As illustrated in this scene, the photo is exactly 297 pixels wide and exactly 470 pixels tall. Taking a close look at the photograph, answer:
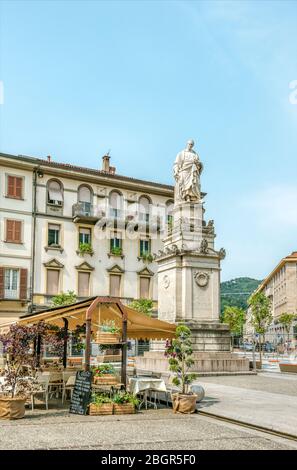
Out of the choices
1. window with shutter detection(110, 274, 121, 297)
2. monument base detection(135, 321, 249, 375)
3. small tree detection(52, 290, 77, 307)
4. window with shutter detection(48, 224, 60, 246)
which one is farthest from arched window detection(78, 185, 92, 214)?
monument base detection(135, 321, 249, 375)

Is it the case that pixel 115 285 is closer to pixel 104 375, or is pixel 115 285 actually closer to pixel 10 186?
pixel 10 186

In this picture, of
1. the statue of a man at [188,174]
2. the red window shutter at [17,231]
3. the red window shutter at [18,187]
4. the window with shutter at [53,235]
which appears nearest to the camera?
the statue of a man at [188,174]

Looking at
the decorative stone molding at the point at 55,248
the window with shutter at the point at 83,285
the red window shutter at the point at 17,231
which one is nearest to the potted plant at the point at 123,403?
the red window shutter at the point at 17,231

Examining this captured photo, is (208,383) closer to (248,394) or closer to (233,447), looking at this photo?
(248,394)

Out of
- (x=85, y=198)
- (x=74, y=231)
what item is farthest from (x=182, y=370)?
(x=85, y=198)

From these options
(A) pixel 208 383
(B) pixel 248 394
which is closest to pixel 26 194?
(A) pixel 208 383

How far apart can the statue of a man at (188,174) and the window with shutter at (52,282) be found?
2051cm

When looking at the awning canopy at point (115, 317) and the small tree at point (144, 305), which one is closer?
the awning canopy at point (115, 317)

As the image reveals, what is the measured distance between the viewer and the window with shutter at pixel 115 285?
4503 cm

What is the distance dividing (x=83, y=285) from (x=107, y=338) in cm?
3134

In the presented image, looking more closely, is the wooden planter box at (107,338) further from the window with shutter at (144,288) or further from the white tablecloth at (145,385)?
the window with shutter at (144,288)

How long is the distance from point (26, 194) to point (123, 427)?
33.8m

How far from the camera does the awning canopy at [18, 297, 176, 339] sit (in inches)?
509

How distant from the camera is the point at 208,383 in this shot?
18.2 m
